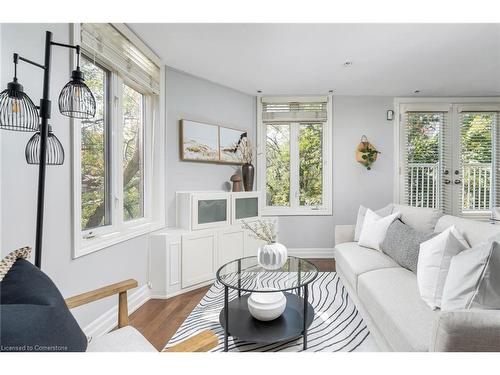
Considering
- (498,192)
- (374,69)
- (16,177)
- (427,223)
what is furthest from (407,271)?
(498,192)

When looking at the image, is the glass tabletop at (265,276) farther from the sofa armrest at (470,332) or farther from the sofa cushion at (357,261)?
the sofa armrest at (470,332)

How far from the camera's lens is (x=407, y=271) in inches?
74.8

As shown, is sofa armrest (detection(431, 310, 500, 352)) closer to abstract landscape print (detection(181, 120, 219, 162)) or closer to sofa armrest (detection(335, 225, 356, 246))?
sofa armrest (detection(335, 225, 356, 246))

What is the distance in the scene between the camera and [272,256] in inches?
70.9

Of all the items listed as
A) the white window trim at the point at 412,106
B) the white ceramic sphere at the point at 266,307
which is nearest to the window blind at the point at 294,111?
the white window trim at the point at 412,106

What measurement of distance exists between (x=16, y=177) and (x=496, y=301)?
90.1 inches

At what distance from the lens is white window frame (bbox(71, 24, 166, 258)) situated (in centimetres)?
164

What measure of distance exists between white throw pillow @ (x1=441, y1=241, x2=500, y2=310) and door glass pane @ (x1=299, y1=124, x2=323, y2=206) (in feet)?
8.50

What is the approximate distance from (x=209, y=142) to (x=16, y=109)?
7.14 ft

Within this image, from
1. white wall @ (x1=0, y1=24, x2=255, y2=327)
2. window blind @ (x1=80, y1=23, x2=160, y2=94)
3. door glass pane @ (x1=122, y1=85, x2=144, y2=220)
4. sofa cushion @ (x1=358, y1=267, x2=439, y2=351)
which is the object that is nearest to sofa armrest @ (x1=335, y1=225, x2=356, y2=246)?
sofa cushion @ (x1=358, y1=267, x2=439, y2=351)
